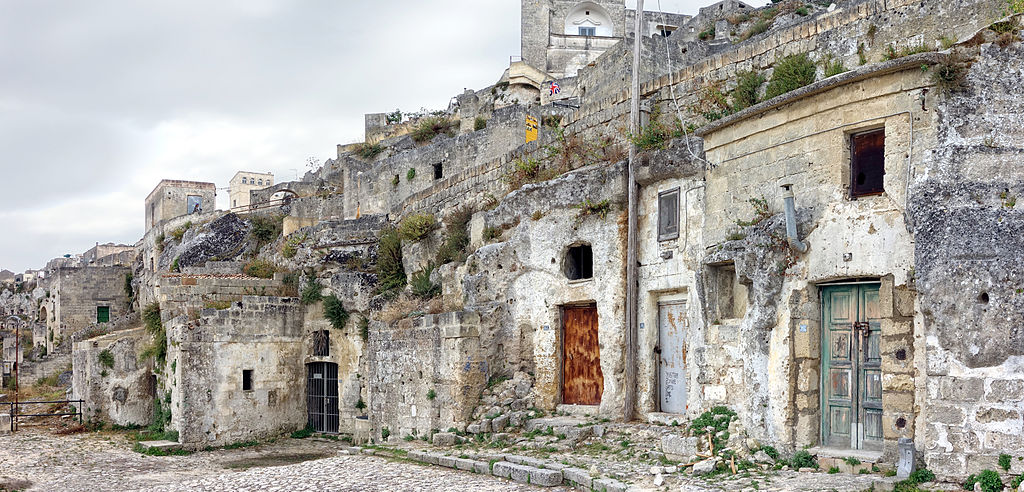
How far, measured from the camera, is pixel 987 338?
7.96 metres

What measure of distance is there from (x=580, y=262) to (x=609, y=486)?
4880 millimetres

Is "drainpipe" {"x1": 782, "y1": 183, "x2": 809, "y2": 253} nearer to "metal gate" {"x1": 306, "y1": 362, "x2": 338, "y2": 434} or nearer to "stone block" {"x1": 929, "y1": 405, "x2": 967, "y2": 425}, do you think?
"stone block" {"x1": 929, "y1": 405, "x2": 967, "y2": 425}

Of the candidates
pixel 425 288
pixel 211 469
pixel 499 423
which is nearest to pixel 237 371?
pixel 211 469

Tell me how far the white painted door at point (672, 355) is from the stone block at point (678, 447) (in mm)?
1337

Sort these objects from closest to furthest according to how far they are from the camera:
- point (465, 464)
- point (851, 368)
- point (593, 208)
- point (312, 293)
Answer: point (851, 368)
point (465, 464)
point (593, 208)
point (312, 293)

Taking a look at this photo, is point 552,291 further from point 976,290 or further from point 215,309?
point 215,309

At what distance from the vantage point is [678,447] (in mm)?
10359

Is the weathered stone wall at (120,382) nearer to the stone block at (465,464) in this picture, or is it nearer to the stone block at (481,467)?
the stone block at (465,464)

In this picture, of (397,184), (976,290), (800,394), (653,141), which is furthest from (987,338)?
(397,184)

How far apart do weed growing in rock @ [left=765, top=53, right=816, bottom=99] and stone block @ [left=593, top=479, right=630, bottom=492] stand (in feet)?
16.2

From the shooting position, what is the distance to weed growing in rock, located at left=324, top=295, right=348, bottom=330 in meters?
18.5

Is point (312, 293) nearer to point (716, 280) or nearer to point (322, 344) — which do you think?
point (322, 344)

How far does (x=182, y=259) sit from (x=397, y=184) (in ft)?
26.6

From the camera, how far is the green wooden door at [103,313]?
3572 cm
